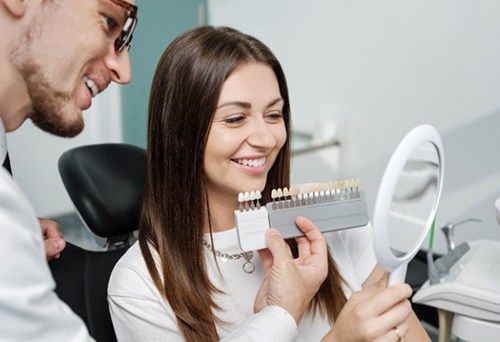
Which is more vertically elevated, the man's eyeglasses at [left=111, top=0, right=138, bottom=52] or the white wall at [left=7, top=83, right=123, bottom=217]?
the man's eyeglasses at [left=111, top=0, right=138, bottom=52]

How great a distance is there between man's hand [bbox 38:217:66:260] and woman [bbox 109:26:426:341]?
0.45 feet

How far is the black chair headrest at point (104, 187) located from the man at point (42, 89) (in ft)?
1.34

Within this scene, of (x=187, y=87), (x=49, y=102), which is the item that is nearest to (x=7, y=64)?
(x=49, y=102)

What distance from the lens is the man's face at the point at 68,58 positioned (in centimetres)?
73

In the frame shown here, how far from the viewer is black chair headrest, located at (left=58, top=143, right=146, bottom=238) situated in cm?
133

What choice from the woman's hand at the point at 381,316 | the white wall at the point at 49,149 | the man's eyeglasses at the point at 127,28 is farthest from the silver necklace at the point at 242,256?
→ the white wall at the point at 49,149

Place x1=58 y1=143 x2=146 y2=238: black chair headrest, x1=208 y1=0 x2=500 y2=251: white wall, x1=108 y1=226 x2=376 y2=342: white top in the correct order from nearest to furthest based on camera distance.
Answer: x1=108 y1=226 x2=376 y2=342: white top, x1=58 y1=143 x2=146 y2=238: black chair headrest, x1=208 y1=0 x2=500 y2=251: white wall

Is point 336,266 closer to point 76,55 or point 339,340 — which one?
point 339,340

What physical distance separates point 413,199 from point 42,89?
0.57 meters

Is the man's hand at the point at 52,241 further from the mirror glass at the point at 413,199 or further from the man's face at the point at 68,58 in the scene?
the mirror glass at the point at 413,199

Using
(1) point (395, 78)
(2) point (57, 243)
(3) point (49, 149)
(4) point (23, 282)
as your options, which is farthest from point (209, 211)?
(3) point (49, 149)

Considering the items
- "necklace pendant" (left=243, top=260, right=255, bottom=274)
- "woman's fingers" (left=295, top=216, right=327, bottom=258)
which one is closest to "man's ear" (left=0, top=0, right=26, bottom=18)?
"woman's fingers" (left=295, top=216, right=327, bottom=258)

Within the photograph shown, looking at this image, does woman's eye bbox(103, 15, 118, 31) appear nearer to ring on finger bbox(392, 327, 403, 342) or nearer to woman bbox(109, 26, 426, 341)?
woman bbox(109, 26, 426, 341)

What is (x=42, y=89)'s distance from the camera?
2.55 ft
